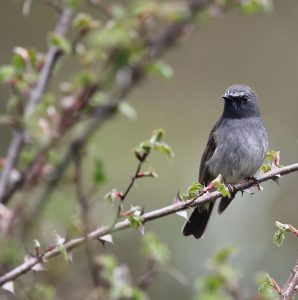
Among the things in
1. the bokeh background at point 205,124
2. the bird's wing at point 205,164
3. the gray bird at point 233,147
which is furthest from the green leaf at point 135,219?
the bokeh background at point 205,124

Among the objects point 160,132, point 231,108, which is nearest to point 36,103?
point 160,132

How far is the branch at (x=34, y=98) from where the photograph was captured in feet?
13.2

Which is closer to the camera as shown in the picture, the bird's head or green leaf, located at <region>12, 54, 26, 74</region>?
green leaf, located at <region>12, 54, 26, 74</region>

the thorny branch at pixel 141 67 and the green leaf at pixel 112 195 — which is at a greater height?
the thorny branch at pixel 141 67

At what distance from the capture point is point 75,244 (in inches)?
A: 130

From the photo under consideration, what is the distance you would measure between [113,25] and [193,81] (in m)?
6.81

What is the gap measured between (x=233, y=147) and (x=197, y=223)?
0.68 metres

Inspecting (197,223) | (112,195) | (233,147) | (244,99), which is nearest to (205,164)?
(233,147)

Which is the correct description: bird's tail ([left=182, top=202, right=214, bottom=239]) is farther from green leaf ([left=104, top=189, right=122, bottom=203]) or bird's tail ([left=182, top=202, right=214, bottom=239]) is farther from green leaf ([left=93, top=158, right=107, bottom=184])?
green leaf ([left=104, top=189, right=122, bottom=203])

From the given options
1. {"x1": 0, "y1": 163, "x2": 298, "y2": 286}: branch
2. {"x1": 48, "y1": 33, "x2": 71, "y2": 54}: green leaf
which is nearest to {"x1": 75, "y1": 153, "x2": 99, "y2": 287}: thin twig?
{"x1": 0, "y1": 163, "x2": 298, "y2": 286}: branch

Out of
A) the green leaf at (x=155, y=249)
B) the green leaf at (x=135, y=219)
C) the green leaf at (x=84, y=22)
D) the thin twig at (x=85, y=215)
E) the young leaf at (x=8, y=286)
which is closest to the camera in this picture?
the green leaf at (x=135, y=219)

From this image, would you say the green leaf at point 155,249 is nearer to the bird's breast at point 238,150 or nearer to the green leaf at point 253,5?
the green leaf at point 253,5

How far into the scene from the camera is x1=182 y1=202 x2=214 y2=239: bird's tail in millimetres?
5502

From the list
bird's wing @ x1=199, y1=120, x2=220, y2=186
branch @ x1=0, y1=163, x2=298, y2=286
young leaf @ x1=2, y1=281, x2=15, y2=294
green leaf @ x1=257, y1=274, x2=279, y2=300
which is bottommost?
green leaf @ x1=257, y1=274, x2=279, y2=300
